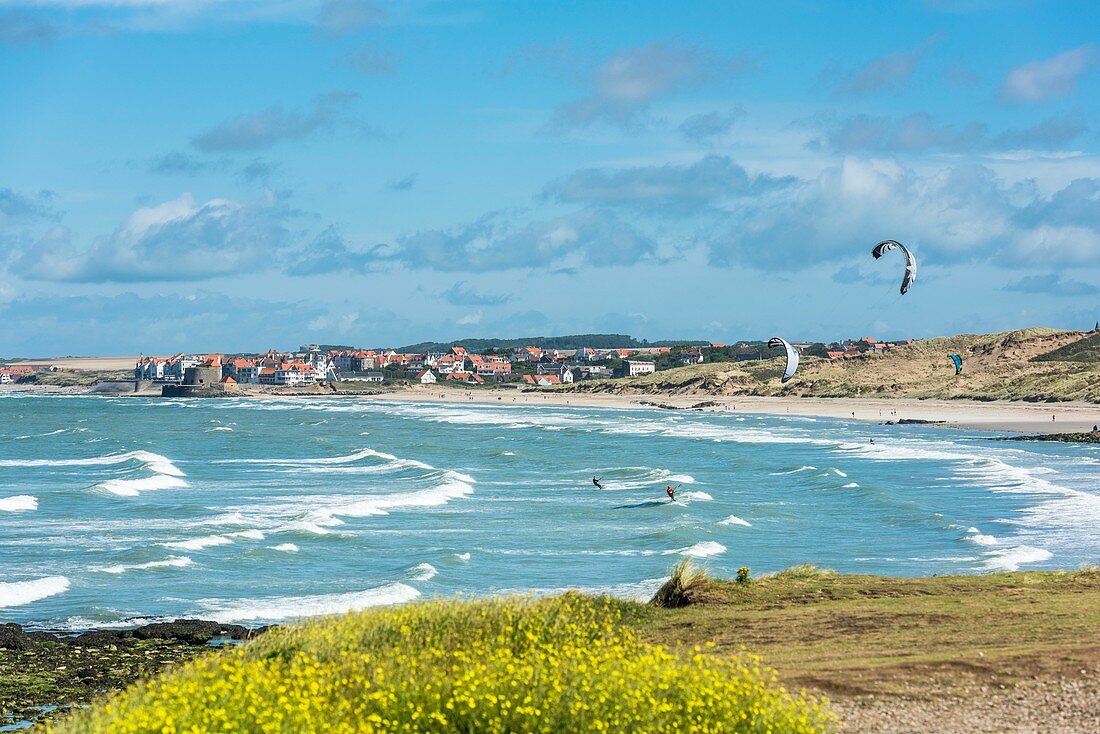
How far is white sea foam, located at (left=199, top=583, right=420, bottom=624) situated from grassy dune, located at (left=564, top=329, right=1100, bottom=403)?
89418 millimetres

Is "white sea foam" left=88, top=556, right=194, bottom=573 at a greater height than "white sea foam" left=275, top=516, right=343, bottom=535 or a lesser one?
lesser

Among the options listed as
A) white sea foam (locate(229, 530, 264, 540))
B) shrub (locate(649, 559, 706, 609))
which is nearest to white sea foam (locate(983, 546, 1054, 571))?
shrub (locate(649, 559, 706, 609))

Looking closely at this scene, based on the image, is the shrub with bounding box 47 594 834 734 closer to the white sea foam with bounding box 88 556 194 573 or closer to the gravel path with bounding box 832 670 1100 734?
the gravel path with bounding box 832 670 1100 734

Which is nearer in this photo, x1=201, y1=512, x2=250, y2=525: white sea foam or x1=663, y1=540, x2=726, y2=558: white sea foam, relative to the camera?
x1=663, y1=540, x2=726, y2=558: white sea foam

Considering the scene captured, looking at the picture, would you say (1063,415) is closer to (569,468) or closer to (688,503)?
(569,468)

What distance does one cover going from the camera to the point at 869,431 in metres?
83.6

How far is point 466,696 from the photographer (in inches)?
390

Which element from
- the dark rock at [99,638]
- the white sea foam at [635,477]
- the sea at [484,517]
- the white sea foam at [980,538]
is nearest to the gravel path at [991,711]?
the sea at [484,517]

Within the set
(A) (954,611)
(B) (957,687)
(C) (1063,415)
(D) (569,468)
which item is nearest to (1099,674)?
(B) (957,687)

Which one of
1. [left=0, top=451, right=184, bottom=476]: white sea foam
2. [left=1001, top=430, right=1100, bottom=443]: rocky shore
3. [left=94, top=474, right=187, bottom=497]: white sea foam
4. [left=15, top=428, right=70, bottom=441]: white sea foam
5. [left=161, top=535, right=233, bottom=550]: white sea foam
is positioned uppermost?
[left=1001, top=430, right=1100, bottom=443]: rocky shore

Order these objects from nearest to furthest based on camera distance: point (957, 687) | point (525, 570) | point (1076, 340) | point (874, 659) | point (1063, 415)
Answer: point (957, 687), point (874, 659), point (525, 570), point (1063, 415), point (1076, 340)

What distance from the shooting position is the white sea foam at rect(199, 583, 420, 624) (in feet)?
73.4

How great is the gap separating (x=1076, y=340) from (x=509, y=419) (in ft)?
232

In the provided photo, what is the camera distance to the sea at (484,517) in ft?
84.2
